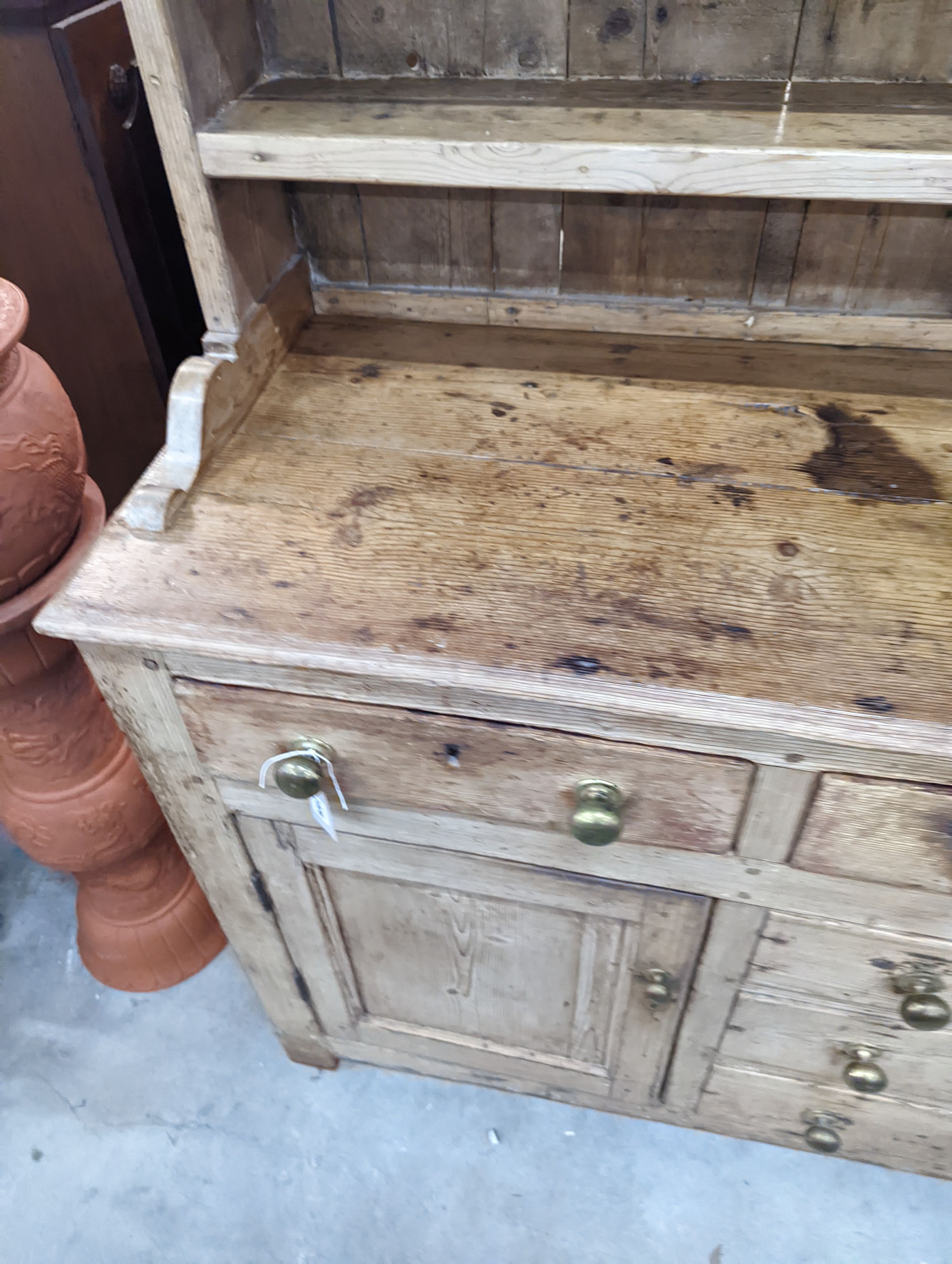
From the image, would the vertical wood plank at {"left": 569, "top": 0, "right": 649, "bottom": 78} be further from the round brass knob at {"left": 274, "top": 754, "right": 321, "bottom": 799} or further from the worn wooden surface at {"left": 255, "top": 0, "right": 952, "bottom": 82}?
the round brass knob at {"left": 274, "top": 754, "right": 321, "bottom": 799}

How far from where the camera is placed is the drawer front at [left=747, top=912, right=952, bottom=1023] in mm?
822

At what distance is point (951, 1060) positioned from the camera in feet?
3.07

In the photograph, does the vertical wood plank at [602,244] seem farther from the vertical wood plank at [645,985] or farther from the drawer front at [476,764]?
the vertical wood plank at [645,985]

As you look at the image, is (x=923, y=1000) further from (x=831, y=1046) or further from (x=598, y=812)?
(x=598, y=812)

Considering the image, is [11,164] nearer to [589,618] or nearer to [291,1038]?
[589,618]

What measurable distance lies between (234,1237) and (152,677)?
2.70 ft

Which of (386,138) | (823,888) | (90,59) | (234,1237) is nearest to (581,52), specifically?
(386,138)

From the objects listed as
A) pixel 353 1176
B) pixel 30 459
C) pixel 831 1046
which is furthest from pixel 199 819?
pixel 831 1046

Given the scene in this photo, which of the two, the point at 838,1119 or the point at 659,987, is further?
the point at 838,1119

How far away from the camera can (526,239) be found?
988mm

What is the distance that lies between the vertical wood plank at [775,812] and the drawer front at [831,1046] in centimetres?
26

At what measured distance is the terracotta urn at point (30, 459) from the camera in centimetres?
84

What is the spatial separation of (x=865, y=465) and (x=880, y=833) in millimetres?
343

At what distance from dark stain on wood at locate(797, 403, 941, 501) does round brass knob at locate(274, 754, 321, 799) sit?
53 cm
